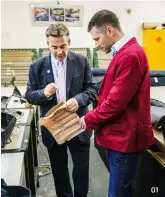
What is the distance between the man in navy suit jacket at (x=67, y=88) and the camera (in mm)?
1731

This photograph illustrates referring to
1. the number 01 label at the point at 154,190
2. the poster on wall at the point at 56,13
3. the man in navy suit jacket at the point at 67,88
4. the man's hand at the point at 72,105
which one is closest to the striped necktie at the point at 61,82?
the man in navy suit jacket at the point at 67,88

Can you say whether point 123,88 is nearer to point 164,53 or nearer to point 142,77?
point 142,77

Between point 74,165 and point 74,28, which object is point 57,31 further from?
point 74,28

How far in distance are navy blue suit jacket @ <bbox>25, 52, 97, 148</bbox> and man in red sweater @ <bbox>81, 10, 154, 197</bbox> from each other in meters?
0.33

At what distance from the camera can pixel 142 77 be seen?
4.51 feet

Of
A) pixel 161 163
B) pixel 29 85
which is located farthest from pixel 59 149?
pixel 161 163

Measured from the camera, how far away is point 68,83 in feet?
5.96

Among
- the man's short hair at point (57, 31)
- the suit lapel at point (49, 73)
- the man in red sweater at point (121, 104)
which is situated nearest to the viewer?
the man in red sweater at point (121, 104)

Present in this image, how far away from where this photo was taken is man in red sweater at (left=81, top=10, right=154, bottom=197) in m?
1.34

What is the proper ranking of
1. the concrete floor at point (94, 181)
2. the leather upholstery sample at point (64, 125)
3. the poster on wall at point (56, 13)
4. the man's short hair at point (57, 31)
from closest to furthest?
1. the leather upholstery sample at point (64, 125)
2. the man's short hair at point (57, 31)
3. the concrete floor at point (94, 181)
4. the poster on wall at point (56, 13)

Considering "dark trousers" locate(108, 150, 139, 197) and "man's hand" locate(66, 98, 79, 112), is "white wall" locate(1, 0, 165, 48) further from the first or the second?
"dark trousers" locate(108, 150, 139, 197)

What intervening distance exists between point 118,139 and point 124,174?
0.66 ft

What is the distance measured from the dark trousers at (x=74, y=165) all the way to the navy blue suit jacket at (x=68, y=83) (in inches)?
2.6

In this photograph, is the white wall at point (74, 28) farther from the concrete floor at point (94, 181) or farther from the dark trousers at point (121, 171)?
the dark trousers at point (121, 171)
